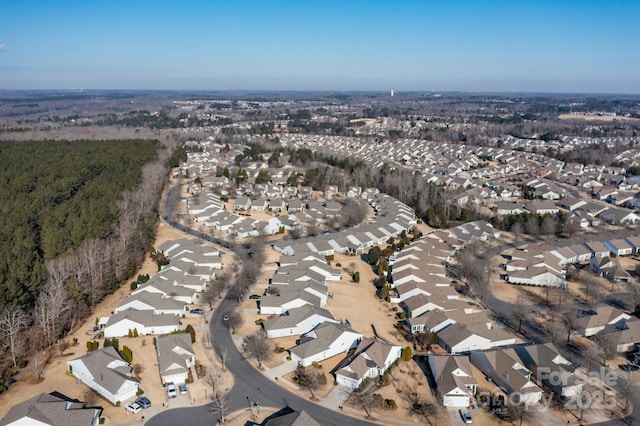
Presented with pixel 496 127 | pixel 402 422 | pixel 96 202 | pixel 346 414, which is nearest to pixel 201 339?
pixel 346 414

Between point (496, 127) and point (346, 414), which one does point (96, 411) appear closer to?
point (346, 414)

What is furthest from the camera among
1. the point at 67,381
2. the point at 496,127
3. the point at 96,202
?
the point at 496,127

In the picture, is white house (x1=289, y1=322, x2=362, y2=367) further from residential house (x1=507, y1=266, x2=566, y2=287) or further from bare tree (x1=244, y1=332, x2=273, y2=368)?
residential house (x1=507, y1=266, x2=566, y2=287)

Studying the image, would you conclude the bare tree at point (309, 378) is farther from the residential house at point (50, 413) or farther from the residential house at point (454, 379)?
the residential house at point (50, 413)

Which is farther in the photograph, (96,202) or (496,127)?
(496,127)

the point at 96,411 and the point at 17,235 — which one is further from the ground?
the point at 17,235

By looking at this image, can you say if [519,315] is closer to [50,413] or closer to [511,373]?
[511,373]

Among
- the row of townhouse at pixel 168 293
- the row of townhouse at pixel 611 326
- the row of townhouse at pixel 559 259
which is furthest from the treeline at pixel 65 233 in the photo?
the row of townhouse at pixel 611 326

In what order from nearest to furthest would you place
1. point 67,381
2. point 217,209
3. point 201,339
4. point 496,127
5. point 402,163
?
point 67,381
point 201,339
point 217,209
point 402,163
point 496,127
